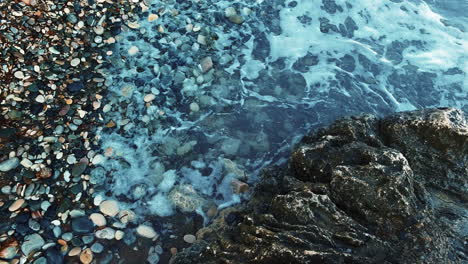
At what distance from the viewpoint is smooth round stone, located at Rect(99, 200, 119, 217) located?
196 inches

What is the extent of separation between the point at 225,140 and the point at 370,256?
2.97 m

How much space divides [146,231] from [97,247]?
605 mm

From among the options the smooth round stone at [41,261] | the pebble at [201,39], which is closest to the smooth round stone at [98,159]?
the smooth round stone at [41,261]

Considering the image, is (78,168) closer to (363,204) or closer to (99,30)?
(99,30)

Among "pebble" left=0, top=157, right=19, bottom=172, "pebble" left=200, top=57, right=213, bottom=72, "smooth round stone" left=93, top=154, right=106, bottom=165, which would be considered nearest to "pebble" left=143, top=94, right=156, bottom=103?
"pebble" left=200, top=57, right=213, bottom=72

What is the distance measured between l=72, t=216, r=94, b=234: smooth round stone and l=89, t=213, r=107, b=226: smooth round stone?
5 cm

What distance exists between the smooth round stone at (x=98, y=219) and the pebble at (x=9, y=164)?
1.18 meters

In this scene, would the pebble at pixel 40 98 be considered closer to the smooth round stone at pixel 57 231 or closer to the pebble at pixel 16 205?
the pebble at pixel 16 205

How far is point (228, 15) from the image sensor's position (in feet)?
25.1

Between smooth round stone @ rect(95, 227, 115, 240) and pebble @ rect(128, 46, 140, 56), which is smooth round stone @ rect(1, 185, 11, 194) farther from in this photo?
pebble @ rect(128, 46, 140, 56)

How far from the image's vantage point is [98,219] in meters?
4.87

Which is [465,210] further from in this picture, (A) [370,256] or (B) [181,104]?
(B) [181,104]

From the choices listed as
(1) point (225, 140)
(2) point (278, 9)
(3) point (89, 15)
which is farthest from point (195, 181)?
(2) point (278, 9)

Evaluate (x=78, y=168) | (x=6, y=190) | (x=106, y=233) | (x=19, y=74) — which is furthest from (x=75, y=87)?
(x=106, y=233)
